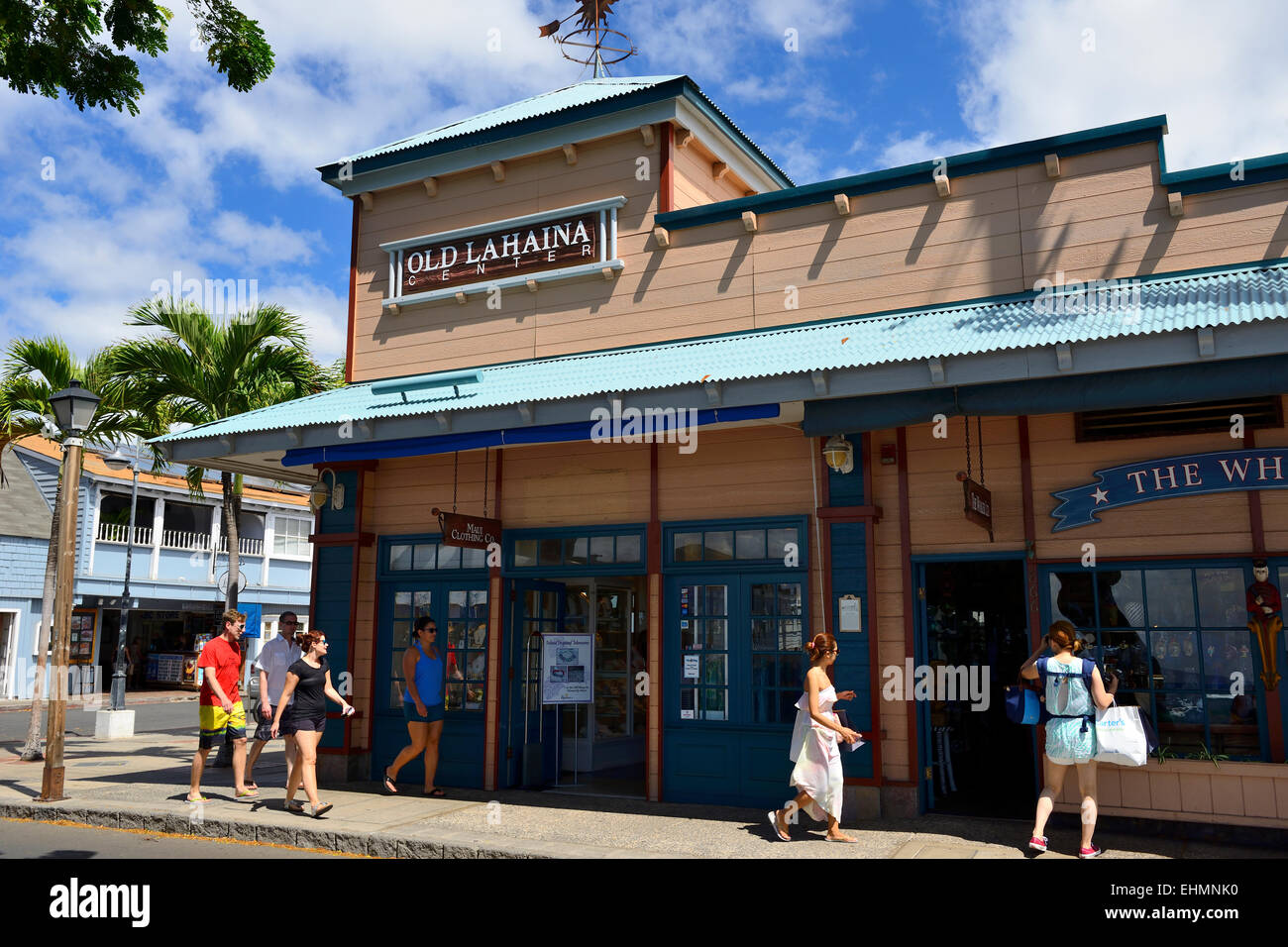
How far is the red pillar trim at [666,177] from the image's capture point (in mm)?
10484

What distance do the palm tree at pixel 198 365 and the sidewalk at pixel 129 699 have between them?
1232 centimetres

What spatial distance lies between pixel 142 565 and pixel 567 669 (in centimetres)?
2490

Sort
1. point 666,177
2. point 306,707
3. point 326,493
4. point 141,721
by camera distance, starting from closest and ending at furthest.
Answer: point 306,707, point 666,177, point 326,493, point 141,721

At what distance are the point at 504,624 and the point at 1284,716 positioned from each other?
6980 mm

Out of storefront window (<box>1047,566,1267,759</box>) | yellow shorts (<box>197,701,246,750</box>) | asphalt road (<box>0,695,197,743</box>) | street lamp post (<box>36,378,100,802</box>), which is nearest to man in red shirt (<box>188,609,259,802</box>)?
yellow shorts (<box>197,701,246,750</box>)

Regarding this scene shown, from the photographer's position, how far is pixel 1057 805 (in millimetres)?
7914

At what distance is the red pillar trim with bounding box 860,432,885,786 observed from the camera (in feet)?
27.4

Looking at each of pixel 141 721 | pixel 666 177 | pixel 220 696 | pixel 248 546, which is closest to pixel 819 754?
pixel 220 696

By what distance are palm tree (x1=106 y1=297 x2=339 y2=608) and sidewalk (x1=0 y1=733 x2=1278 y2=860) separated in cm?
456

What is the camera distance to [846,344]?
8430mm

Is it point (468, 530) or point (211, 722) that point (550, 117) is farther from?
point (211, 722)

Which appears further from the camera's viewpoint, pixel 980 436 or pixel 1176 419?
pixel 980 436
